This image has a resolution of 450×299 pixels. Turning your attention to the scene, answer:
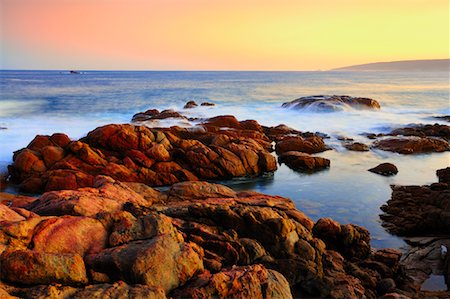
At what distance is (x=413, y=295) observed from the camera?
8.88 metres

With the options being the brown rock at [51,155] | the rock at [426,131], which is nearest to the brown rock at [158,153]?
the brown rock at [51,155]

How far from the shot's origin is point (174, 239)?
754 cm

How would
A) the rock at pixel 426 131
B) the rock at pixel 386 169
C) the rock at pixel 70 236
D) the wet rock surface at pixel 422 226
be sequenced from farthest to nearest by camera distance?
the rock at pixel 426 131, the rock at pixel 386 169, the wet rock surface at pixel 422 226, the rock at pixel 70 236

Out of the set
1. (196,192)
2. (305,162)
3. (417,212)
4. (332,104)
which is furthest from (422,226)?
(332,104)

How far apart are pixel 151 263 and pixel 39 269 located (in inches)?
68.5

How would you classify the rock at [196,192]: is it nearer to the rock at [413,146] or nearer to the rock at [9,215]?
the rock at [9,215]

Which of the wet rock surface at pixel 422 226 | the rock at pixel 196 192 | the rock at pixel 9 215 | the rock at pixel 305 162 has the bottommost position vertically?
the wet rock surface at pixel 422 226

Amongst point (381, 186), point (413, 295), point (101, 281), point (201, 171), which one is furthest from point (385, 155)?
point (101, 281)

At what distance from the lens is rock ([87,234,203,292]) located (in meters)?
6.43

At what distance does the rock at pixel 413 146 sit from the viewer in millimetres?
25609

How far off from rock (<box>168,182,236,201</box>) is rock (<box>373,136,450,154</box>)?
16.9m

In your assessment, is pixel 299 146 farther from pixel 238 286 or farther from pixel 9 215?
pixel 9 215

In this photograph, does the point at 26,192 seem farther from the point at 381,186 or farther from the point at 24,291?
the point at 381,186

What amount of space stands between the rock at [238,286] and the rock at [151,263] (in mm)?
260
